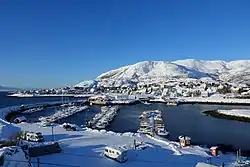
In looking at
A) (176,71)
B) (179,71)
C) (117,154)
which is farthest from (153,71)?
(117,154)

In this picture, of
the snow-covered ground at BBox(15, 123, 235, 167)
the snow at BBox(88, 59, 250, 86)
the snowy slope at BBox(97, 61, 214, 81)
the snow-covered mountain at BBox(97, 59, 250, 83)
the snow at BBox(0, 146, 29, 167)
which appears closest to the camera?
the snow at BBox(0, 146, 29, 167)

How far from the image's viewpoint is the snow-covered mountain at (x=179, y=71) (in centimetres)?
11187

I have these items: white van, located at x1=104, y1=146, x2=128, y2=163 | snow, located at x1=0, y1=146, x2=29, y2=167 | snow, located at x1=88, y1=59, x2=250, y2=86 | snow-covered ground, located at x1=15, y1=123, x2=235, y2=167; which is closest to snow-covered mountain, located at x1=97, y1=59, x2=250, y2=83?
snow, located at x1=88, y1=59, x2=250, y2=86

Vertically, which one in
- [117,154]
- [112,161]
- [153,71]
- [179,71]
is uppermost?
[153,71]

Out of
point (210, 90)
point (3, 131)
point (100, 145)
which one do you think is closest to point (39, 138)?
point (3, 131)

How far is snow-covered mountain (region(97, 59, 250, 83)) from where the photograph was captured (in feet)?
367

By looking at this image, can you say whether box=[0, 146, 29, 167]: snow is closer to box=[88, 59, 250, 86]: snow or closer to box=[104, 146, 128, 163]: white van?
box=[104, 146, 128, 163]: white van

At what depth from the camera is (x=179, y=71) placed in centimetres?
12250

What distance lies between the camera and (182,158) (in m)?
9.09

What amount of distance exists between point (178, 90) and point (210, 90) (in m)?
6.65

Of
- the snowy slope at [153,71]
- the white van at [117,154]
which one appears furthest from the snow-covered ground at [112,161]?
the snowy slope at [153,71]

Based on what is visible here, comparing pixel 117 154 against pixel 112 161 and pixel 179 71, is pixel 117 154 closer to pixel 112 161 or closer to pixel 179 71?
pixel 112 161

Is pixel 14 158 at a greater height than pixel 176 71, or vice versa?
pixel 176 71

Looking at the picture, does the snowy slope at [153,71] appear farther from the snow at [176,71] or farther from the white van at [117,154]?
the white van at [117,154]
